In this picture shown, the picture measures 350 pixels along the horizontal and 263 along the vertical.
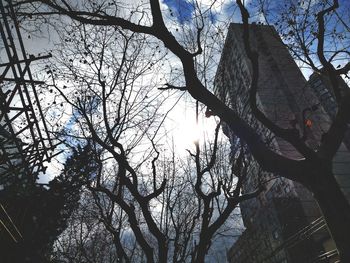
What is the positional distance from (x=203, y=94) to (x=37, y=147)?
326 centimetres

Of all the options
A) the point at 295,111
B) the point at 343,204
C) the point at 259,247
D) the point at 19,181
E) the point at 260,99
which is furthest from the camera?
the point at 260,99

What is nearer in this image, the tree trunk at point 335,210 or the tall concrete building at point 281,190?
the tree trunk at point 335,210

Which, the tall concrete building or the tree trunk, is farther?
the tall concrete building

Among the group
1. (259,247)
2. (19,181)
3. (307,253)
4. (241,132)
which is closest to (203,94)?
(241,132)

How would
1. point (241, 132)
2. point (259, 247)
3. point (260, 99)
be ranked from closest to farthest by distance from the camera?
point (241, 132), point (259, 247), point (260, 99)

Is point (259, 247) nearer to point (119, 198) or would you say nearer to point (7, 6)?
point (119, 198)

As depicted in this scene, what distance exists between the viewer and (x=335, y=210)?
4.20 metres

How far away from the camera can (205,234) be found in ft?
22.2

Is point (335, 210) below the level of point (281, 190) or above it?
below

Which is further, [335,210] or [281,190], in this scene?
[281,190]

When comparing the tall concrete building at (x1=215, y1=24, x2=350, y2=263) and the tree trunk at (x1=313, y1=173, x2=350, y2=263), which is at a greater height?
the tall concrete building at (x1=215, y1=24, x2=350, y2=263)

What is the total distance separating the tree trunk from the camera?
4023 millimetres

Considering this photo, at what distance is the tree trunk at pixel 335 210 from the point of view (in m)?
4.02

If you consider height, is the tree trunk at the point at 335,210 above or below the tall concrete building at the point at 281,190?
below
